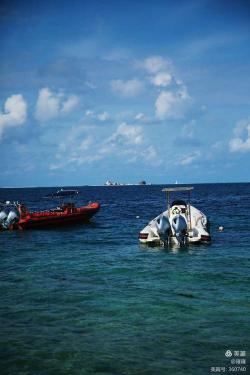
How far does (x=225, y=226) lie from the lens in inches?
1591

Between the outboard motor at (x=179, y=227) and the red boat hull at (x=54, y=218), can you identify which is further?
the red boat hull at (x=54, y=218)

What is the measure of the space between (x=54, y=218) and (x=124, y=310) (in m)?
28.3

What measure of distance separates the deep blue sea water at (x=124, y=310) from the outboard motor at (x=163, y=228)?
103 cm

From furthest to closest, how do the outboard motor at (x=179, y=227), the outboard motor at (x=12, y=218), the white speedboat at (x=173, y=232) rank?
1. the outboard motor at (x=12, y=218)
2. the white speedboat at (x=173, y=232)
3. the outboard motor at (x=179, y=227)

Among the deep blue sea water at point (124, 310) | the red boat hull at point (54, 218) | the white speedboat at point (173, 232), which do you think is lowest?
the deep blue sea water at point (124, 310)

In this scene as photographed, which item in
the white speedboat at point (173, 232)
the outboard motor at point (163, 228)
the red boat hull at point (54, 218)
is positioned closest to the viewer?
the white speedboat at point (173, 232)

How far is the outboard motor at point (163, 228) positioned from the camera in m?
28.1

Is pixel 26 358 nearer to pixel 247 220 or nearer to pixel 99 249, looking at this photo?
pixel 99 249

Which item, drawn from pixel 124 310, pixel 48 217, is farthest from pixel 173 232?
pixel 48 217

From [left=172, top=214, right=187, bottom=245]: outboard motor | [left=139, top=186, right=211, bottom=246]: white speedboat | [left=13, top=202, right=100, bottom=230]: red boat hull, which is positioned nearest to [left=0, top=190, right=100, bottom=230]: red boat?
[left=13, top=202, right=100, bottom=230]: red boat hull

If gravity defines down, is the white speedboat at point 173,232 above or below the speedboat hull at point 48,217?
below

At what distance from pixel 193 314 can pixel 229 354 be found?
316 cm

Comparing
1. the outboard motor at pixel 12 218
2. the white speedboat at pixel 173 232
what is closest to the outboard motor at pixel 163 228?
the white speedboat at pixel 173 232

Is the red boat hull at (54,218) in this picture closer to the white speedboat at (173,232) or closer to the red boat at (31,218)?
the red boat at (31,218)
